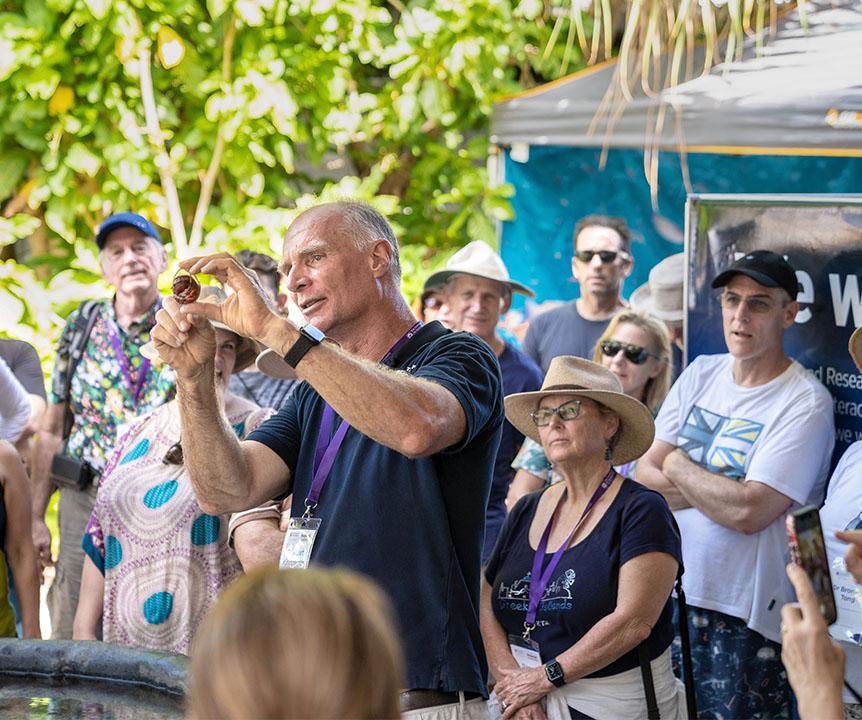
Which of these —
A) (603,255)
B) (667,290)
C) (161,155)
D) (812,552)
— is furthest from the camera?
(161,155)

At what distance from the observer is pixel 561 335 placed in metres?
5.78

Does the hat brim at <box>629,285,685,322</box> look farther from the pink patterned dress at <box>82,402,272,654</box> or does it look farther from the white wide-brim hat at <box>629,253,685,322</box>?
the pink patterned dress at <box>82,402,272,654</box>

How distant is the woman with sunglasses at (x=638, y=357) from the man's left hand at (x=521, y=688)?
1137 mm

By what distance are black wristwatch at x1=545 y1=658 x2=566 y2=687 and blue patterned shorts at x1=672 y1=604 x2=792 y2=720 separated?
916 mm

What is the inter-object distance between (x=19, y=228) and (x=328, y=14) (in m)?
2.10

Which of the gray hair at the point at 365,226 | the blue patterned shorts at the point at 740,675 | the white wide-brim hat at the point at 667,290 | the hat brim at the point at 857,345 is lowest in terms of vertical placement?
the blue patterned shorts at the point at 740,675

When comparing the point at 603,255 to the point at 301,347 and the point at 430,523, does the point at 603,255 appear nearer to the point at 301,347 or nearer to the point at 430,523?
the point at 430,523

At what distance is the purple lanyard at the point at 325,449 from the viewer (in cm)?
272

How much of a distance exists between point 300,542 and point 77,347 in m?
2.62

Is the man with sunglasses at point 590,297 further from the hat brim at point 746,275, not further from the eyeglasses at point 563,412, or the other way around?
the eyeglasses at point 563,412

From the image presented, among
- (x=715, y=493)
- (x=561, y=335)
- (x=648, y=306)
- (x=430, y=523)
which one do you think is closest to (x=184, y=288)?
(x=430, y=523)

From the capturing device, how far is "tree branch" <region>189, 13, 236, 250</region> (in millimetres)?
7297

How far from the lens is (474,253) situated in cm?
563

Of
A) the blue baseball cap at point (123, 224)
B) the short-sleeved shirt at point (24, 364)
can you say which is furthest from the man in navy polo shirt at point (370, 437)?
the short-sleeved shirt at point (24, 364)
